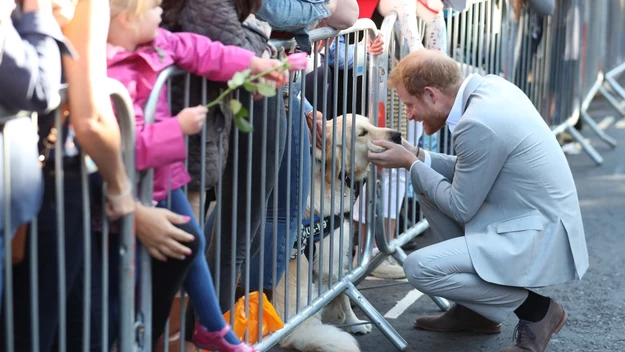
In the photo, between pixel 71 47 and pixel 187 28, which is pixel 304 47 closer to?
pixel 187 28

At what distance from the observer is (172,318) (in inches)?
132

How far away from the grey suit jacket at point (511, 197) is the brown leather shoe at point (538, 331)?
0.20 meters

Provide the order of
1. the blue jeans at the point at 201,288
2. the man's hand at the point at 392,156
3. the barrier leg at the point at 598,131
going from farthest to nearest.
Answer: the barrier leg at the point at 598,131 → the man's hand at the point at 392,156 → the blue jeans at the point at 201,288

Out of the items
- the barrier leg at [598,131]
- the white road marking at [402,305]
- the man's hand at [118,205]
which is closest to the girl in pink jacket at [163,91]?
the man's hand at [118,205]

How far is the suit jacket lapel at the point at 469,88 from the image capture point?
4.40 m

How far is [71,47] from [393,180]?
309 centimetres

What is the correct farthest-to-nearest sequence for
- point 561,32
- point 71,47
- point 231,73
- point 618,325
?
point 561,32, point 618,325, point 231,73, point 71,47

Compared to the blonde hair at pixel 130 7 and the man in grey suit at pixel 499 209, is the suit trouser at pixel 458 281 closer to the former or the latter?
the man in grey suit at pixel 499 209

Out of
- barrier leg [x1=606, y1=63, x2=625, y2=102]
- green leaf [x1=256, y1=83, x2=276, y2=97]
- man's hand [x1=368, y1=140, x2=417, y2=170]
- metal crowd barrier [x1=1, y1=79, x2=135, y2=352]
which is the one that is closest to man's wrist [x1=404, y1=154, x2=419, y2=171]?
man's hand [x1=368, y1=140, x2=417, y2=170]

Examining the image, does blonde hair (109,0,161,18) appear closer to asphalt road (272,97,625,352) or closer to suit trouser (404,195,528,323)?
suit trouser (404,195,528,323)

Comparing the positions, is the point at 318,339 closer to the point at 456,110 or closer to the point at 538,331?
the point at 538,331

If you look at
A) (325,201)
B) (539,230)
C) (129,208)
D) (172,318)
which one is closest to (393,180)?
(325,201)

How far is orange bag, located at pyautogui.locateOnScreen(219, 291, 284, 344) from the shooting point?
3.73 m

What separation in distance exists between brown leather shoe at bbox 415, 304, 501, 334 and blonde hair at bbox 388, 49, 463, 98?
1.08 m
